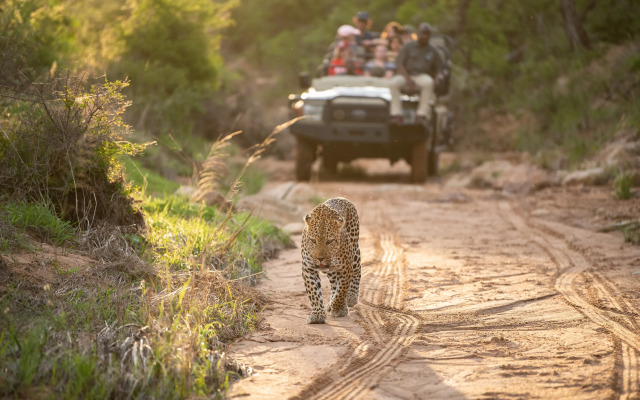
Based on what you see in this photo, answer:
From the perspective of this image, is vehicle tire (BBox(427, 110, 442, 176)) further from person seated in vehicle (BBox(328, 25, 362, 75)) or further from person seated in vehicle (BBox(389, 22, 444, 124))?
person seated in vehicle (BBox(328, 25, 362, 75))

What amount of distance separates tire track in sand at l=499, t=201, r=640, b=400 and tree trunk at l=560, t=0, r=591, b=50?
12.4m

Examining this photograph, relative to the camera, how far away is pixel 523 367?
522 centimetres

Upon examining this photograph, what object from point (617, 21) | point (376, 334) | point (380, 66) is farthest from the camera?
point (617, 21)

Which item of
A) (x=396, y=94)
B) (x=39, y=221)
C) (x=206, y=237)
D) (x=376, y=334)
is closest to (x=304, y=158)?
(x=396, y=94)

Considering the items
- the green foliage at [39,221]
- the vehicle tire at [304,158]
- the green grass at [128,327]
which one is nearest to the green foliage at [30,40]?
the green foliage at [39,221]

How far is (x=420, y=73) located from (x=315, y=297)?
10625 mm

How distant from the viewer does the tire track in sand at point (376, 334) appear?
492cm

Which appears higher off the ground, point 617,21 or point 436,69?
point 617,21

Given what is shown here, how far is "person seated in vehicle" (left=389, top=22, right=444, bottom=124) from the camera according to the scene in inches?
620

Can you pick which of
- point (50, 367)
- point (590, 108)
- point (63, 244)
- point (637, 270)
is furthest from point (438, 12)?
point (50, 367)

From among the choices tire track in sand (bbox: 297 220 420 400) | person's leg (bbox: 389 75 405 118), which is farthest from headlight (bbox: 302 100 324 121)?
tire track in sand (bbox: 297 220 420 400)

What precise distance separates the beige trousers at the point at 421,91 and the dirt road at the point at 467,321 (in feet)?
14.0

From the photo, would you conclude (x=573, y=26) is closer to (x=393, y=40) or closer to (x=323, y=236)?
(x=393, y=40)

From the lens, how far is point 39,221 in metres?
6.93
